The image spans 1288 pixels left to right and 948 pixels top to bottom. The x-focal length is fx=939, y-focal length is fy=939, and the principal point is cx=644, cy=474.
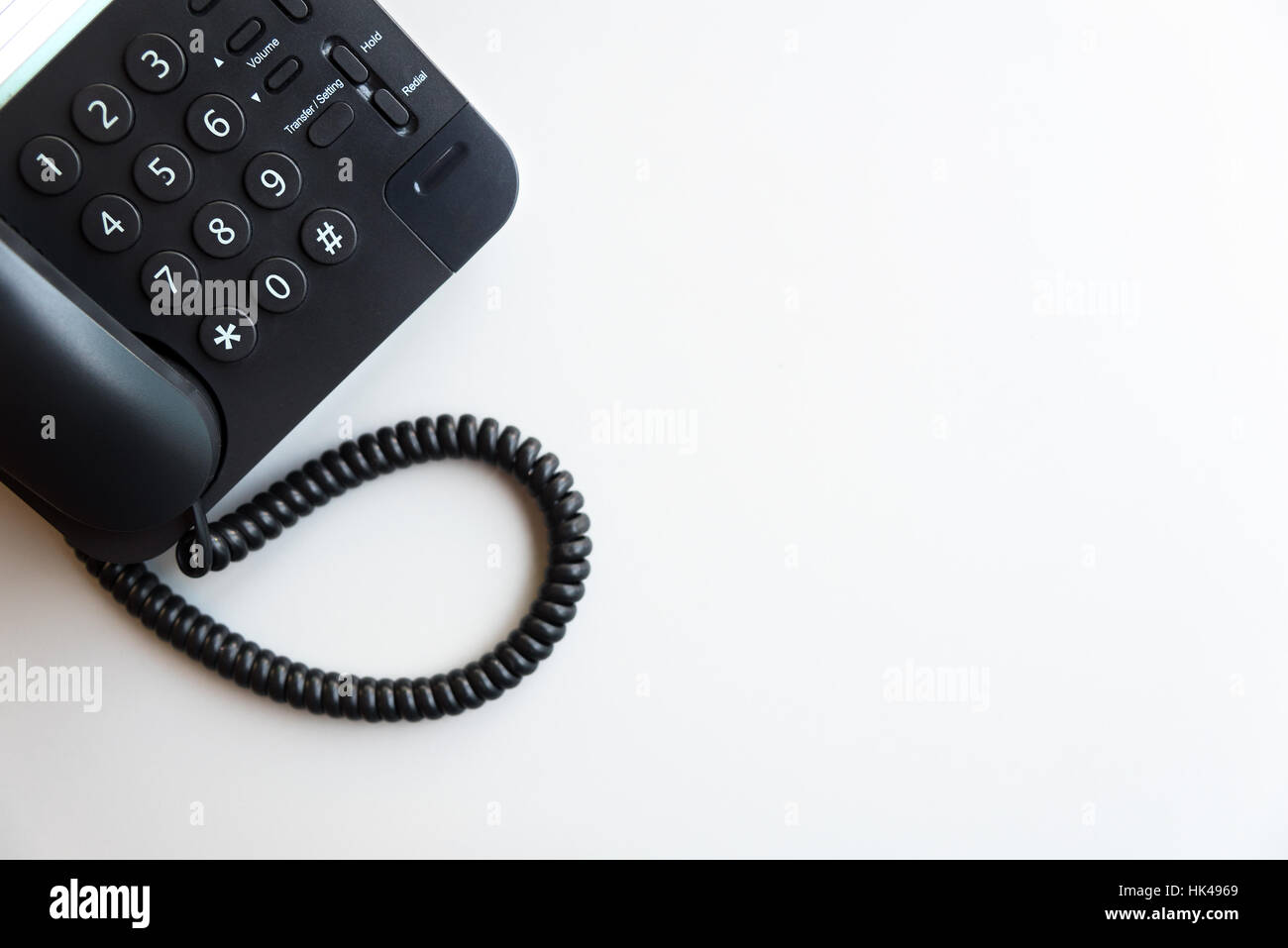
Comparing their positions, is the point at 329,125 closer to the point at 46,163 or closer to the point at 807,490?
the point at 46,163

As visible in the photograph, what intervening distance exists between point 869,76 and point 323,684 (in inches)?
23.1

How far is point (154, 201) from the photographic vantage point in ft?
1.79

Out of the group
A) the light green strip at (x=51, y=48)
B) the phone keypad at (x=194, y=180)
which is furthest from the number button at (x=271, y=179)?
the light green strip at (x=51, y=48)

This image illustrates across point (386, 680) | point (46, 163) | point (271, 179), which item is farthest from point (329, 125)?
point (386, 680)

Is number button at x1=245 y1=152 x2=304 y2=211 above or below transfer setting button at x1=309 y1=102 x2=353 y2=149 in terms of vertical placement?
below

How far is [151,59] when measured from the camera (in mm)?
543

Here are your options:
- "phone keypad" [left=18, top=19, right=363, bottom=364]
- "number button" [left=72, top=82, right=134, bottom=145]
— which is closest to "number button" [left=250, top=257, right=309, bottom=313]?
"phone keypad" [left=18, top=19, right=363, bottom=364]

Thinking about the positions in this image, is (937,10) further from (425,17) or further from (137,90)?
(137,90)

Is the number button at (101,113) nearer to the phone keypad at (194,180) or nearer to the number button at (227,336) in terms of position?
the phone keypad at (194,180)

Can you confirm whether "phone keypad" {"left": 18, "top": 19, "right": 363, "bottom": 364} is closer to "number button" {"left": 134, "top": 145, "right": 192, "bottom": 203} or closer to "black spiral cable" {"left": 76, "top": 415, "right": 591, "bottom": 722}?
"number button" {"left": 134, "top": 145, "right": 192, "bottom": 203}

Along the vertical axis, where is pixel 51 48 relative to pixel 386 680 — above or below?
above

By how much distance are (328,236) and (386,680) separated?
1.00 ft

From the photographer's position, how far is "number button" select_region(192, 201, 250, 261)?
21.6 inches
